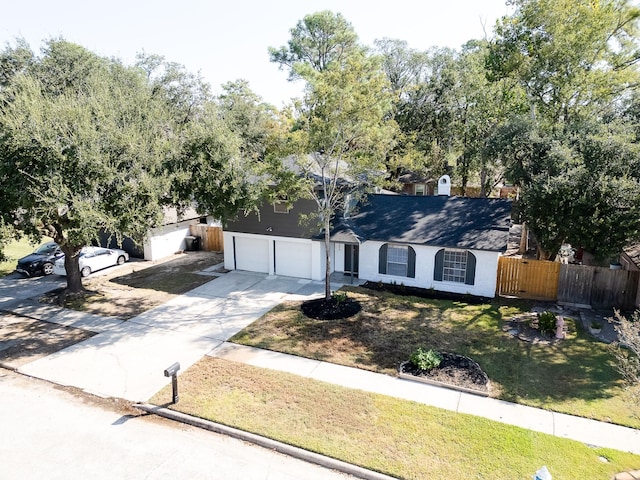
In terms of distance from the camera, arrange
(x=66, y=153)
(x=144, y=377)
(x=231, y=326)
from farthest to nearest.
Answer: (x=231, y=326), (x=66, y=153), (x=144, y=377)

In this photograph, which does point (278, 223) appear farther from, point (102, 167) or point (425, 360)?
point (425, 360)

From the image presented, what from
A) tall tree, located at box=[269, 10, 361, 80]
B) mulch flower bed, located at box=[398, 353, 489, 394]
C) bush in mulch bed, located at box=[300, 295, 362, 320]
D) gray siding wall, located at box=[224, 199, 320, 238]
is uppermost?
tall tree, located at box=[269, 10, 361, 80]

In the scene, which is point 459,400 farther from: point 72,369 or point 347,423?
point 72,369

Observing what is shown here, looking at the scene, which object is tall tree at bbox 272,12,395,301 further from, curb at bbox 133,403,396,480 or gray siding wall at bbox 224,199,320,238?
curb at bbox 133,403,396,480

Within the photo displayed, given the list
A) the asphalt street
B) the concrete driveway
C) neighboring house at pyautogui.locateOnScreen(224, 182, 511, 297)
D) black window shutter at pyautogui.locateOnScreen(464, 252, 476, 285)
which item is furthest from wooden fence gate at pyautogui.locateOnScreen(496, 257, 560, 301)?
the asphalt street

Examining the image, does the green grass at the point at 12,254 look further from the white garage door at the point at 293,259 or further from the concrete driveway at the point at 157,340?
the white garage door at the point at 293,259

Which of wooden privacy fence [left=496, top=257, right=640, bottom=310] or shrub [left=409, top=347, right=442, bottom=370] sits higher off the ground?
wooden privacy fence [left=496, top=257, right=640, bottom=310]

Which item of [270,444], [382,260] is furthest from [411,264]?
[270,444]

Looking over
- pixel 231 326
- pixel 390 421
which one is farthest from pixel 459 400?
pixel 231 326
